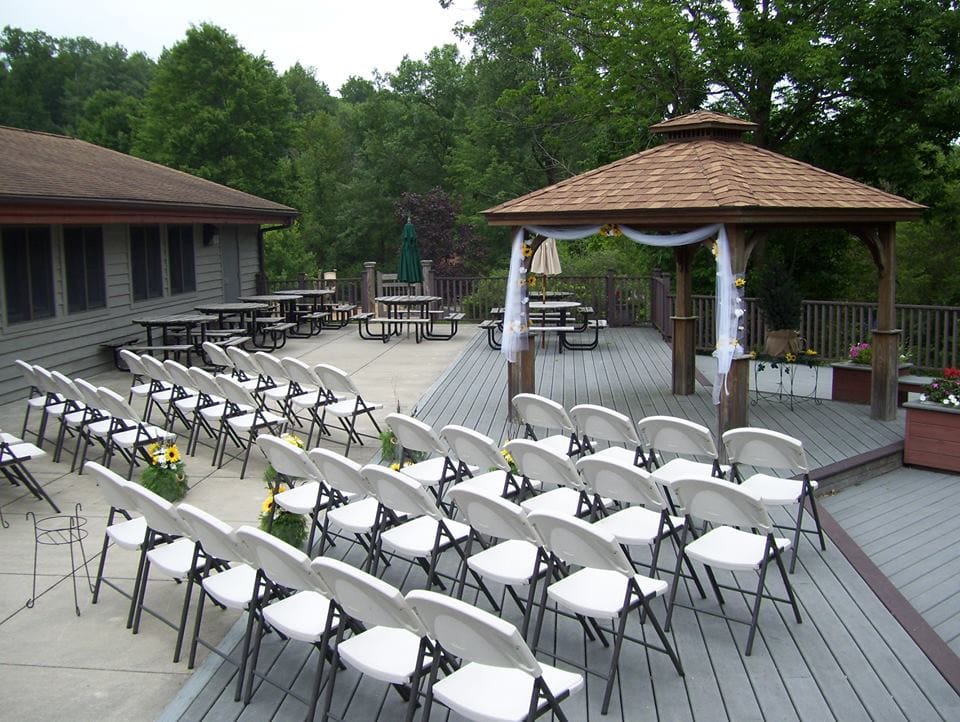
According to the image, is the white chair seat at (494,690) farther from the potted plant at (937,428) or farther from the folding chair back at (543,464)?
the potted plant at (937,428)

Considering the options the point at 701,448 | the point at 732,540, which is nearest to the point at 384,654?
the point at 732,540

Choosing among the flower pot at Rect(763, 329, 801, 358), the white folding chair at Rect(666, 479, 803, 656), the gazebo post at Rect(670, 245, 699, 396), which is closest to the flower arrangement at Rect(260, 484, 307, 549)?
the white folding chair at Rect(666, 479, 803, 656)

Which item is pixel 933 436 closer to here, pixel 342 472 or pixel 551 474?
pixel 551 474

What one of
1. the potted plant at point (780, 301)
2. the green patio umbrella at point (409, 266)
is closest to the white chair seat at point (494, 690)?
the potted plant at point (780, 301)

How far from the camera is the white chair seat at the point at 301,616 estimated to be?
3.89m

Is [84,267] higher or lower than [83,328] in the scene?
higher

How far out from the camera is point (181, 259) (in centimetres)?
1686

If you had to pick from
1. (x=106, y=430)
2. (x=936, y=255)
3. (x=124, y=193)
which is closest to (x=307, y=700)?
(x=106, y=430)

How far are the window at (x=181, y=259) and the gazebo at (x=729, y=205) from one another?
29.1 feet

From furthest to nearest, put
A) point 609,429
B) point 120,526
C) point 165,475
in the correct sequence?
point 165,475, point 609,429, point 120,526

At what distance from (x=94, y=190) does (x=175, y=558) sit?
9548mm

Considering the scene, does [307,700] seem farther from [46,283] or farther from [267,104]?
[267,104]

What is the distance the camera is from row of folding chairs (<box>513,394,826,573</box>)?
5557mm

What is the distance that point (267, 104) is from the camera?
38406 millimetres
